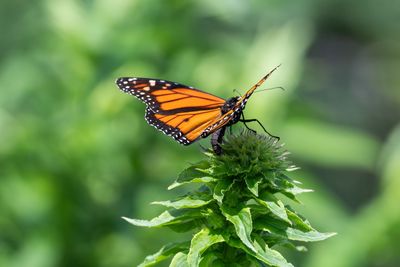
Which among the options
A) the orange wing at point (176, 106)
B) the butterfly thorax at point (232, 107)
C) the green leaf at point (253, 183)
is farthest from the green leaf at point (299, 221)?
the orange wing at point (176, 106)

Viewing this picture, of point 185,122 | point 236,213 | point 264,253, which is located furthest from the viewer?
point 185,122

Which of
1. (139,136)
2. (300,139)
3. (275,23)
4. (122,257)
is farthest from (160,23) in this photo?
(275,23)

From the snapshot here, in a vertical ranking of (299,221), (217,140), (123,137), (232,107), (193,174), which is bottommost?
(299,221)

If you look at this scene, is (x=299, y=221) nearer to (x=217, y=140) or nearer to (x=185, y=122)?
(x=217, y=140)

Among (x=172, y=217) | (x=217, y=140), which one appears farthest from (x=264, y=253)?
(x=217, y=140)

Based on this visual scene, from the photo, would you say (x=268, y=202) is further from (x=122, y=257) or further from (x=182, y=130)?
(x=122, y=257)

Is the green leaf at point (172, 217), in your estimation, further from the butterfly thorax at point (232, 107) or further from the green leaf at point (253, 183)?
the butterfly thorax at point (232, 107)

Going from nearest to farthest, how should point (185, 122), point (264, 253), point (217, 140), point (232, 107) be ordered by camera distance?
point (264, 253) < point (217, 140) < point (232, 107) < point (185, 122)
